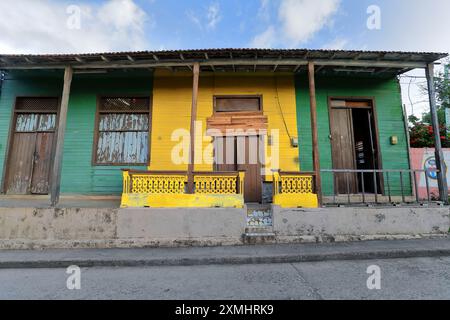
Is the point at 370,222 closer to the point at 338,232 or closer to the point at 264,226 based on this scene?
the point at 338,232

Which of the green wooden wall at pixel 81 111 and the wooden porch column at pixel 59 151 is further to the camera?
the green wooden wall at pixel 81 111

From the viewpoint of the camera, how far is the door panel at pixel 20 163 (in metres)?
6.70

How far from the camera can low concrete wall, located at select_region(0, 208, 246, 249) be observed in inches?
192

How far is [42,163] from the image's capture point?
22.4 ft

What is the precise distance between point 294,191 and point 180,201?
102 inches

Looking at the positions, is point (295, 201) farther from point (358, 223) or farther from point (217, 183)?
point (217, 183)

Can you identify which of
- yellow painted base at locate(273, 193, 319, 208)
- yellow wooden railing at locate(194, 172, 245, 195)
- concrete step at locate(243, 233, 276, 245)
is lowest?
concrete step at locate(243, 233, 276, 245)

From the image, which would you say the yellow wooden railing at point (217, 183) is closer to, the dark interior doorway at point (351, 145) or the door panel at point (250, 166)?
the door panel at point (250, 166)

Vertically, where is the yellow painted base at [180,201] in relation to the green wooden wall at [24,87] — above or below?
below

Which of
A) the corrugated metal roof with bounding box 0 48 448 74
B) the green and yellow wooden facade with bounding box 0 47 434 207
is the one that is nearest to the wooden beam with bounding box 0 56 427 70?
the corrugated metal roof with bounding box 0 48 448 74

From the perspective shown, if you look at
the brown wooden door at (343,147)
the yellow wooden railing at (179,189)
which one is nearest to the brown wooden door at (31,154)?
the yellow wooden railing at (179,189)

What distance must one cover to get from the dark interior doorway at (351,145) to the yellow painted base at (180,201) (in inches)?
136

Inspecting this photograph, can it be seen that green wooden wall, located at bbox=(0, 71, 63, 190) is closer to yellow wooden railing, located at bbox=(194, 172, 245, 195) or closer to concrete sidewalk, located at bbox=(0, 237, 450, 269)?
concrete sidewalk, located at bbox=(0, 237, 450, 269)

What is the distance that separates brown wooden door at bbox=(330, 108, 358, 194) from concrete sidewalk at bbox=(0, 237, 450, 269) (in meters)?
2.32
